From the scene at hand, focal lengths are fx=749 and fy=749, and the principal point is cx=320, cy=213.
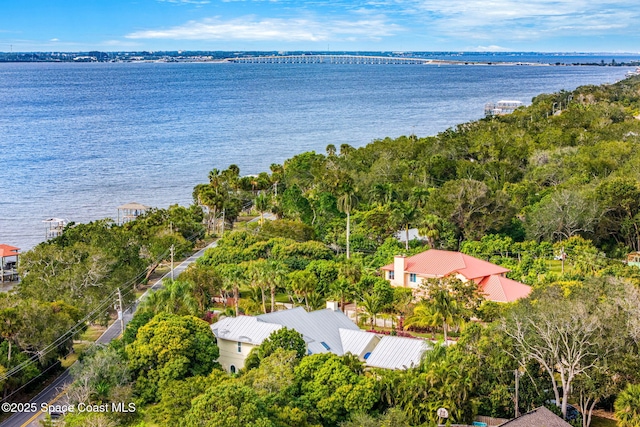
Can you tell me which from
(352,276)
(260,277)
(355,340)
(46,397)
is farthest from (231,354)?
(352,276)

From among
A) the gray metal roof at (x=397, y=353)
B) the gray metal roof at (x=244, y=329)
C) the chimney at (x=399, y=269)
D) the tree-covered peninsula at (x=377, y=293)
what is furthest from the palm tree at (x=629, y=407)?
the chimney at (x=399, y=269)

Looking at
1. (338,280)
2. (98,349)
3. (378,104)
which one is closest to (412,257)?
(338,280)

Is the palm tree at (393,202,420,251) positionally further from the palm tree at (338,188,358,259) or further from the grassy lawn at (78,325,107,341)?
the grassy lawn at (78,325,107,341)

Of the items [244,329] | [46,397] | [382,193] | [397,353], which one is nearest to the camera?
[46,397]

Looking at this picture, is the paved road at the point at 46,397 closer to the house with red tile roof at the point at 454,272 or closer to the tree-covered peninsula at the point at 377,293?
the tree-covered peninsula at the point at 377,293

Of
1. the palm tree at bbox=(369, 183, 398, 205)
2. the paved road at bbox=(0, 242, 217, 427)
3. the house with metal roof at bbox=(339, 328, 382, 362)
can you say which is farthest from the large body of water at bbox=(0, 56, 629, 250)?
the house with metal roof at bbox=(339, 328, 382, 362)

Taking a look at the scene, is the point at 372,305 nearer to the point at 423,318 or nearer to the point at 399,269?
the point at 423,318
